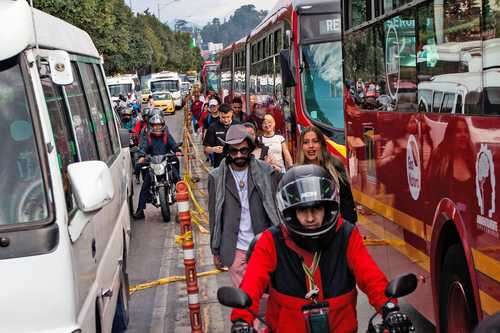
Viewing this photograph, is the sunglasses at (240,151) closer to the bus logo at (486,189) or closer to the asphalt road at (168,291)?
the bus logo at (486,189)

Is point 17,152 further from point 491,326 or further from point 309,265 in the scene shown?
point 491,326

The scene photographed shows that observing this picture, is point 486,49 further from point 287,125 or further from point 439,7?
point 287,125

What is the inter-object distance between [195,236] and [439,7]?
8335 millimetres

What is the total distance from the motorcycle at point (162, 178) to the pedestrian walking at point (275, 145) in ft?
11.7

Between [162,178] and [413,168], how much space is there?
916 centimetres

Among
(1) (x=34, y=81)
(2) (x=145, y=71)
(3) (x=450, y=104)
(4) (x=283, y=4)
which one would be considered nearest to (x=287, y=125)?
(4) (x=283, y=4)

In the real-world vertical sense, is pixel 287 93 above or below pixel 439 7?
below

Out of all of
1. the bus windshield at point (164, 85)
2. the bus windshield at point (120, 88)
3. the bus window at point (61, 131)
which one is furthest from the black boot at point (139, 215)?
the bus windshield at point (164, 85)

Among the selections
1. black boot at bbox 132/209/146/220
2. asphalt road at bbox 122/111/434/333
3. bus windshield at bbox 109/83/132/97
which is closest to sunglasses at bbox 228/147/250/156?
asphalt road at bbox 122/111/434/333

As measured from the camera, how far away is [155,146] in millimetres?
15781

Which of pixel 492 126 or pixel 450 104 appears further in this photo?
pixel 450 104

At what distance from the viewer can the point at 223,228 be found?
7301 millimetres

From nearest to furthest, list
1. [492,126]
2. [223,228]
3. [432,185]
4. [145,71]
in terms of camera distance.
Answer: [492,126]
[432,185]
[223,228]
[145,71]

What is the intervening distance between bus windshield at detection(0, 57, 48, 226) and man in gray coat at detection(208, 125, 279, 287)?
8.31 feet
